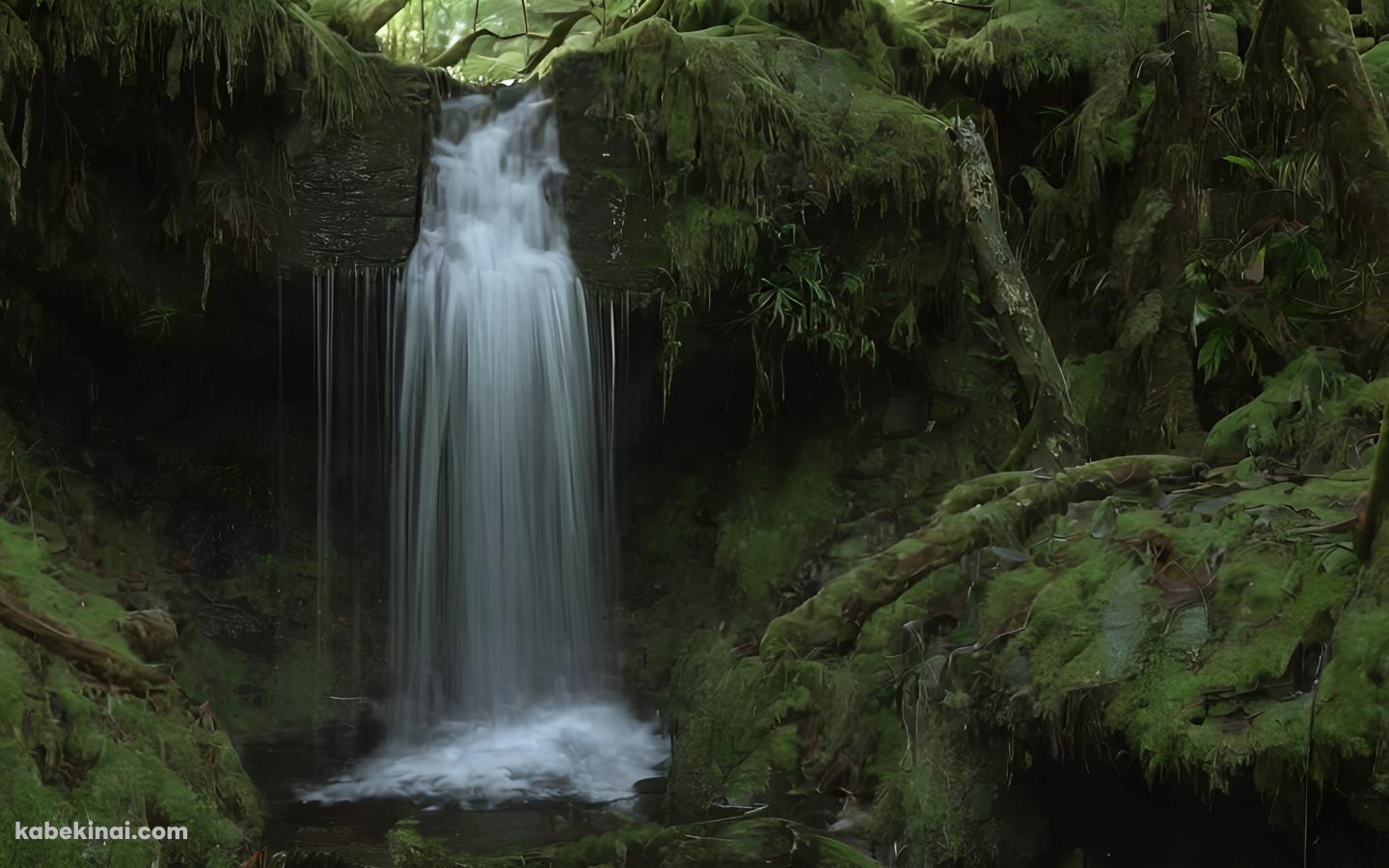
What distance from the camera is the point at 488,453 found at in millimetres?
7953

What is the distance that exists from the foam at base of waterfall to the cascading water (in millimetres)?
33

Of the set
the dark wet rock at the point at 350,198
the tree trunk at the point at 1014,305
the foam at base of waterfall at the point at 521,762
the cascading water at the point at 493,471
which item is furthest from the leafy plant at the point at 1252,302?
the dark wet rock at the point at 350,198

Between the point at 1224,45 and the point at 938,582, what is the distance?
585 centimetres

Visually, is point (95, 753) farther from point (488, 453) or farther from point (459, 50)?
point (459, 50)

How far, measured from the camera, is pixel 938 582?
588cm

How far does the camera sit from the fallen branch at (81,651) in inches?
209

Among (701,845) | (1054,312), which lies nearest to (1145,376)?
(1054,312)

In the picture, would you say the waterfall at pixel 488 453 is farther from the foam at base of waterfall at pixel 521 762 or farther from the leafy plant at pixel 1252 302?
the leafy plant at pixel 1252 302

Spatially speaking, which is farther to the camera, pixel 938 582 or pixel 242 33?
pixel 242 33

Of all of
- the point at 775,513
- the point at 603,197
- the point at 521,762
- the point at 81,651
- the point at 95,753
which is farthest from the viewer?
the point at 775,513

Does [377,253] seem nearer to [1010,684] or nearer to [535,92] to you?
[535,92]

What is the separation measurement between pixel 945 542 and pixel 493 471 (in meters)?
3.22

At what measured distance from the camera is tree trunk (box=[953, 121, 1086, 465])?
7.54 m

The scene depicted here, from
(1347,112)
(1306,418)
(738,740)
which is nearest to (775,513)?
(738,740)
